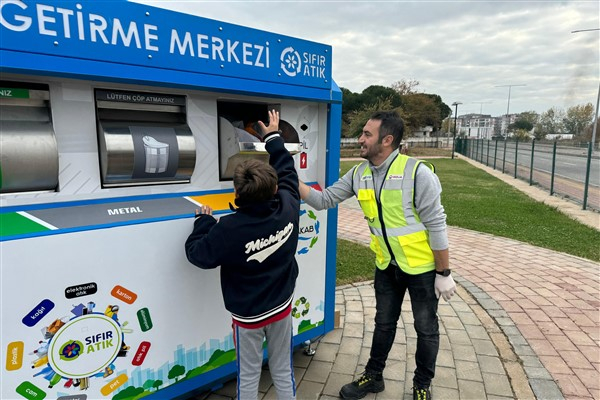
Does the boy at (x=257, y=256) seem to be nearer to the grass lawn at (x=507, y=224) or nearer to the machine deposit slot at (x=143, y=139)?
the machine deposit slot at (x=143, y=139)

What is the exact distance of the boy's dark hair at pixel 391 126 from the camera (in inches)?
94.5

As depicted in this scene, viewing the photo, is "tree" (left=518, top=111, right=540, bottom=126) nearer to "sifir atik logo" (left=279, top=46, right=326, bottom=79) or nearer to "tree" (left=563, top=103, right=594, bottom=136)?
"tree" (left=563, top=103, right=594, bottom=136)

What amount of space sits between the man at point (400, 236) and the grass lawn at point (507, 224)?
2044 millimetres

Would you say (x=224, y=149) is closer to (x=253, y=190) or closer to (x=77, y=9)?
(x=253, y=190)

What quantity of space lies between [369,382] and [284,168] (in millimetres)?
1549

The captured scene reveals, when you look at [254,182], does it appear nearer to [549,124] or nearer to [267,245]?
[267,245]

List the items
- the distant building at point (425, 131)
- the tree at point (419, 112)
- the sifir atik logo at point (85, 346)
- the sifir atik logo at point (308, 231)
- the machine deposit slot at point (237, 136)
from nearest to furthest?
the sifir atik logo at point (85, 346)
the machine deposit slot at point (237, 136)
the sifir atik logo at point (308, 231)
the tree at point (419, 112)
the distant building at point (425, 131)

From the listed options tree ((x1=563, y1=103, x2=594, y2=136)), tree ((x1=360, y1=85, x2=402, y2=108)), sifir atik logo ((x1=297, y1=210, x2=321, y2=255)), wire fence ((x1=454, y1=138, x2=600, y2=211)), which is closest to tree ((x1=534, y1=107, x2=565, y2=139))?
tree ((x1=563, y1=103, x2=594, y2=136))

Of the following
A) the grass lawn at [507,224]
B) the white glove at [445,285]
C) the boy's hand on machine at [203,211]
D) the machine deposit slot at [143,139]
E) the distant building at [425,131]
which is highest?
the distant building at [425,131]

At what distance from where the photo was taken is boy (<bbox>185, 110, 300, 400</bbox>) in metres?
1.88

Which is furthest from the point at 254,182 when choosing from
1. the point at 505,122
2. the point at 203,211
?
the point at 505,122

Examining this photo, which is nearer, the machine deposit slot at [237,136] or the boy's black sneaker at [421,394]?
the machine deposit slot at [237,136]

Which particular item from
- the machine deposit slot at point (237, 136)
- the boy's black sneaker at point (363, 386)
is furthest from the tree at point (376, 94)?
the boy's black sneaker at point (363, 386)

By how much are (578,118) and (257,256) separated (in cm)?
6731
